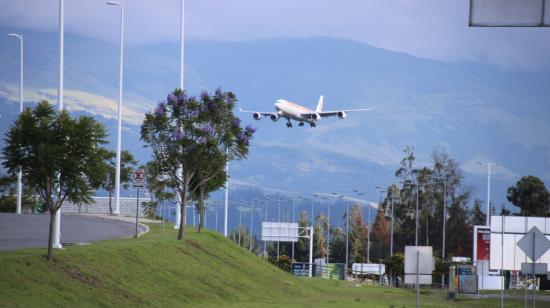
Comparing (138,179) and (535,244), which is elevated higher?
(138,179)

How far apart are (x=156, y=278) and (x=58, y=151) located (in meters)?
8.30

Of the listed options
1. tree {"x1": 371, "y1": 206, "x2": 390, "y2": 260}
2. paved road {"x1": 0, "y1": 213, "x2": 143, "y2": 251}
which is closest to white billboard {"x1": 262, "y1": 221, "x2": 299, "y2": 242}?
paved road {"x1": 0, "y1": 213, "x2": 143, "y2": 251}

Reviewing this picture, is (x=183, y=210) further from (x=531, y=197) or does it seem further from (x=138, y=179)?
(x=531, y=197)

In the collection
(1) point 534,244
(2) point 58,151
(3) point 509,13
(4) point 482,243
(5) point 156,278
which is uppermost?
(3) point 509,13

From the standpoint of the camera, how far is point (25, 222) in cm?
6319

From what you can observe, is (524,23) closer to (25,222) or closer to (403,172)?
(25,222)

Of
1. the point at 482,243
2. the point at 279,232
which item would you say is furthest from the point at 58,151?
the point at 279,232

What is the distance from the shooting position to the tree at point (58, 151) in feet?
126

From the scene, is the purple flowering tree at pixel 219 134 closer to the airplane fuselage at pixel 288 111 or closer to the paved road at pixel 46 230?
the paved road at pixel 46 230

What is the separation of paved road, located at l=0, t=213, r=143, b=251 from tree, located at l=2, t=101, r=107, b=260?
16.9ft

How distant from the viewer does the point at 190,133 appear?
5766 centimetres

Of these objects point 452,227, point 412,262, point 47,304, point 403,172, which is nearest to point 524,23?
point 47,304

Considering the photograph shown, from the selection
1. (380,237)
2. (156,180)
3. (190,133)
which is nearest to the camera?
(190,133)

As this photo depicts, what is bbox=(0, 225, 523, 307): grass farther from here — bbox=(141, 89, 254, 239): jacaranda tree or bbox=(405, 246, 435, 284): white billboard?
bbox=(405, 246, 435, 284): white billboard
